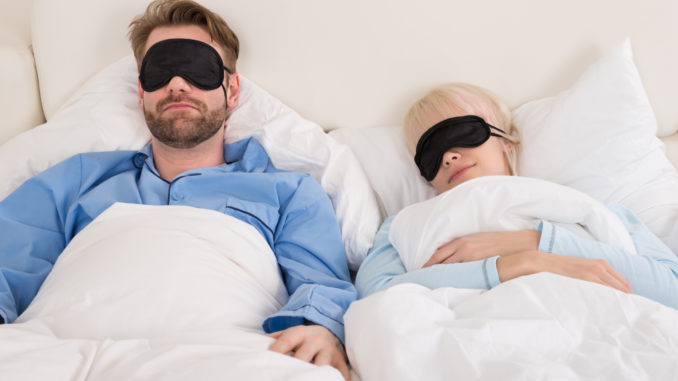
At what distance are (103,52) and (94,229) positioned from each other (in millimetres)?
763

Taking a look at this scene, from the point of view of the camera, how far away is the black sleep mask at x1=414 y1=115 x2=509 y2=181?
1.32 meters

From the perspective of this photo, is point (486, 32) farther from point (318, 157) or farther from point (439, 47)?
point (318, 157)

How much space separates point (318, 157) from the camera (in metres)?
1.42

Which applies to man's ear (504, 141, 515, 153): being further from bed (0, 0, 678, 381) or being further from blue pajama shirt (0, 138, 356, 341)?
blue pajama shirt (0, 138, 356, 341)

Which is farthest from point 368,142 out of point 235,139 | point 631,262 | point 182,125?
point 631,262

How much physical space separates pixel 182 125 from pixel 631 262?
1.10 m

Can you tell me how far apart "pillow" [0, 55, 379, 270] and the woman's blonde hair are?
19 cm

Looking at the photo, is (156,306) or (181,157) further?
(181,157)

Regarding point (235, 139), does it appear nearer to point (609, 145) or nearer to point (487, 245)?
point (487, 245)

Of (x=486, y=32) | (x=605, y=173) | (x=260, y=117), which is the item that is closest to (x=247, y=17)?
(x=260, y=117)

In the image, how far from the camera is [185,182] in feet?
4.34

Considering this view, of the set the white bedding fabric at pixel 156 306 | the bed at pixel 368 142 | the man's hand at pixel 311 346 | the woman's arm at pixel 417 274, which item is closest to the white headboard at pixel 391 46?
the bed at pixel 368 142

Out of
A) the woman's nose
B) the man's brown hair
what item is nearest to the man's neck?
the man's brown hair

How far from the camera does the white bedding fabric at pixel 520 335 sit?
69cm
